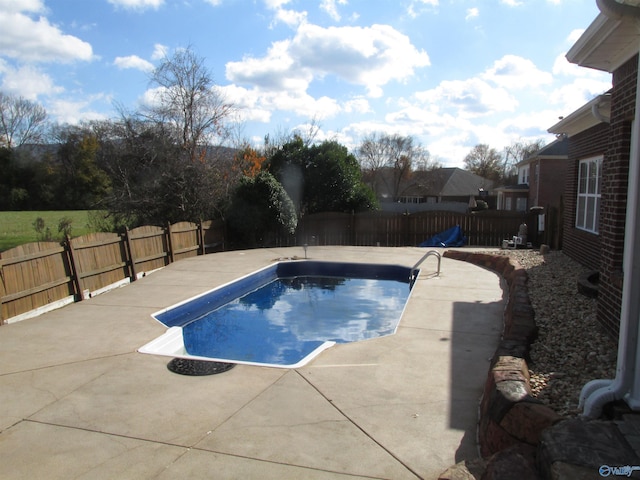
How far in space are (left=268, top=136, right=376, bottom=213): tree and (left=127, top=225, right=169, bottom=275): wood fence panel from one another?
26.2 ft

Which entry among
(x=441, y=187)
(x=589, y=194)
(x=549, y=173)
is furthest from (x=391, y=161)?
(x=589, y=194)

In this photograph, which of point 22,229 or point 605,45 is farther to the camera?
point 22,229

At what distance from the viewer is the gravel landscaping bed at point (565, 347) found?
11.8ft

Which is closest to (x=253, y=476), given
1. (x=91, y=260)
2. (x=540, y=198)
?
(x=91, y=260)

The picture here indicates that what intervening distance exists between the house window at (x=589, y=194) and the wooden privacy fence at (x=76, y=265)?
32.5 ft

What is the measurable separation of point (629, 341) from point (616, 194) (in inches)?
103

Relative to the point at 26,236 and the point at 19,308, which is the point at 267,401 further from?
the point at 26,236

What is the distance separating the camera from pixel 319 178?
19.5 m

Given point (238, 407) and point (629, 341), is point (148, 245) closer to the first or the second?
point (238, 407)

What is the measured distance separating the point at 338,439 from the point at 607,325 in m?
3.22

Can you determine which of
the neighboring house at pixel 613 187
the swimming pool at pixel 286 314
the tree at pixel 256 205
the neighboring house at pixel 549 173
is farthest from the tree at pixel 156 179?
the neighboring house at pixel 549 173

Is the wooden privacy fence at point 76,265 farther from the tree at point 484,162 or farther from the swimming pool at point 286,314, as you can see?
the tree at point 484,162

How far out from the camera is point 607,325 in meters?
4.79

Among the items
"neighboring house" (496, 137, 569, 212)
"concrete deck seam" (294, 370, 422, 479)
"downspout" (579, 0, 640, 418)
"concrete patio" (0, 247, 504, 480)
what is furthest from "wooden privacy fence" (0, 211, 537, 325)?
"neighboring house" (496, 137, 569, 212)
